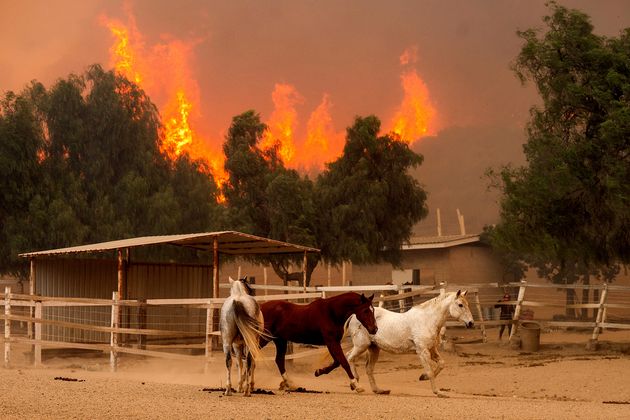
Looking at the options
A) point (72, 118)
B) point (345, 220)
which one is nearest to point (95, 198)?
point (72, 118)

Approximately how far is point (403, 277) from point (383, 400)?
2761 cm

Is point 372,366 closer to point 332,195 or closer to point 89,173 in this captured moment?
point 332,195

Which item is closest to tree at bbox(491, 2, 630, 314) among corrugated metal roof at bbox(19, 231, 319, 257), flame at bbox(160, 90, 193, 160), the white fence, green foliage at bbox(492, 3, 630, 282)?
green foliage at bbox(492, 3, 630, 282)

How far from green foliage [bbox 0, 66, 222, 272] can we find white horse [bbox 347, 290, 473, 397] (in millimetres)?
21346

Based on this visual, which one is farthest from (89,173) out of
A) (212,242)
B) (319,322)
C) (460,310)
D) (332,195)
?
(460,310)

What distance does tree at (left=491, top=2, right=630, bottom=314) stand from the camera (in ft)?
72.6

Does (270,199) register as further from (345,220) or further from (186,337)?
(186,337)

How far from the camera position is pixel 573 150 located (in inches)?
886

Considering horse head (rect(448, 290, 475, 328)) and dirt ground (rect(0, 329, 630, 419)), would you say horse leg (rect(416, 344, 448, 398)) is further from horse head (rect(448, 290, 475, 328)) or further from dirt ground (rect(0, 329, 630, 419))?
horse head (rect(448, 290, 475, 328))

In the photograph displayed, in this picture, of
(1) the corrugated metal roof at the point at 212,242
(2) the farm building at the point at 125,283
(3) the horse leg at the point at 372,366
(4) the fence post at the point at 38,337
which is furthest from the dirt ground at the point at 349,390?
(1) the corrugated metal roof at the point at 212,242

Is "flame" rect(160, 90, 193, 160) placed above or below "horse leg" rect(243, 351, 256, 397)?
above

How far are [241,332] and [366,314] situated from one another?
200 cm

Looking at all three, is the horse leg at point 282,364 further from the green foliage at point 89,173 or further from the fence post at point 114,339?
the green foliage at point 89,173

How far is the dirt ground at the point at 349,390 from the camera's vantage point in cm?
1134
